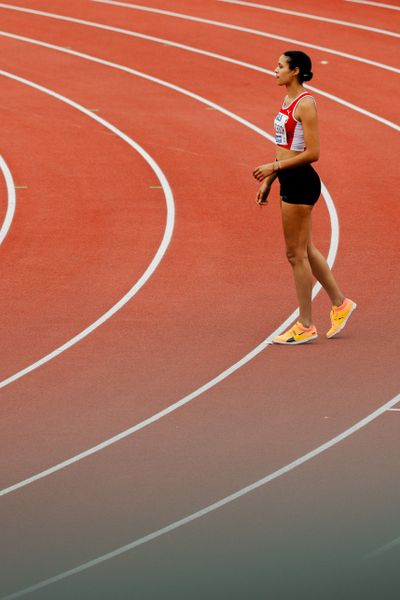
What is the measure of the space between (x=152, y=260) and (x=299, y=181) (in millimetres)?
2875

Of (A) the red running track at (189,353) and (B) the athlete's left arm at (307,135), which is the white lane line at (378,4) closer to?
(A) the red running track at (189,353)

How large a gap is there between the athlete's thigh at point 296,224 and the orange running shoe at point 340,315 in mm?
540

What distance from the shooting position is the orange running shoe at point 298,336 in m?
9.91

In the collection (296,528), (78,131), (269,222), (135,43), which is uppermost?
(135,43)

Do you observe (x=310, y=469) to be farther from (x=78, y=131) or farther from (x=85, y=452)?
(x=78, y=131)

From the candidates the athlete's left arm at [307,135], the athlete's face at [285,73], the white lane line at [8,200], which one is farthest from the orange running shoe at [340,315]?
the white lane line at [8,200]

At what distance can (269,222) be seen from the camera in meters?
13.6

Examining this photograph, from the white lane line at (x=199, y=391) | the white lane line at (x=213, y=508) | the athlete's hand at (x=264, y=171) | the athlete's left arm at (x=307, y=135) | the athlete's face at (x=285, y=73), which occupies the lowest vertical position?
the white lane line at (x=213, y=508)

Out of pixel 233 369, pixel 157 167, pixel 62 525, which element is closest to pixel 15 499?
pixel 62 525

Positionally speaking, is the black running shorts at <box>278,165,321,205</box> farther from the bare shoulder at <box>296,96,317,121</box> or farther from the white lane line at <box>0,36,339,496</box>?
the white lane line at <box>0,36,339,496</box>

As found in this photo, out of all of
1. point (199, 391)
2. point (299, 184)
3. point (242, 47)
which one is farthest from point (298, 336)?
point (242, 47)

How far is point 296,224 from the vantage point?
9766 mm

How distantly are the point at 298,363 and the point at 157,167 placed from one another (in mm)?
6505

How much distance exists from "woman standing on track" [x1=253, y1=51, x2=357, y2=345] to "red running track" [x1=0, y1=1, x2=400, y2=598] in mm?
244
